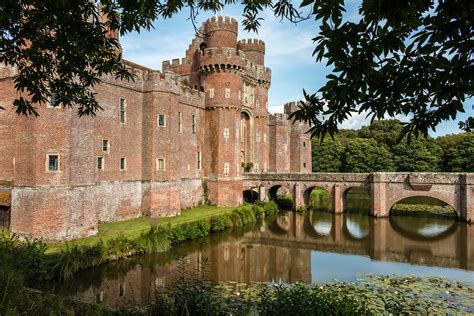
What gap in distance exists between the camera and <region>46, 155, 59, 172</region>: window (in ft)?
54.1

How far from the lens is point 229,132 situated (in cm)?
2961

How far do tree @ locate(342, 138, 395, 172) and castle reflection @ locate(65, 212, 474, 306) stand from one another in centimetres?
2174

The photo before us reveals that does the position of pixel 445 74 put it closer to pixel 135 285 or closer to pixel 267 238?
pixel 135 285

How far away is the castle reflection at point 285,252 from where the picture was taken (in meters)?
13.3

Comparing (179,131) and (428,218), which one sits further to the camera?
(428,218)

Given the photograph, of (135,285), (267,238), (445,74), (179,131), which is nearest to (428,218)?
(267,238)

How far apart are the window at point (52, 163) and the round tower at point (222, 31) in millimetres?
16900

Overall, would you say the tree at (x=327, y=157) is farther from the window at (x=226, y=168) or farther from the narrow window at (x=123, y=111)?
the narrow window at (x=123, y=111)

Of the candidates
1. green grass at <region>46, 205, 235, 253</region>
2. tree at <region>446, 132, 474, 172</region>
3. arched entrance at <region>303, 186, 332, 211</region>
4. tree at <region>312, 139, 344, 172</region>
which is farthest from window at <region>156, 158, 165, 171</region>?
tree at <region>446, 132, 474, 172</region>

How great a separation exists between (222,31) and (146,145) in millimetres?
12015

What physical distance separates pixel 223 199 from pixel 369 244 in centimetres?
1210

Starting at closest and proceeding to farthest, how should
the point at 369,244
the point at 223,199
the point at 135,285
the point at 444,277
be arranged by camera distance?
the point at 135,285, the point at 444,277, the point at 369,244, the point at 223,199

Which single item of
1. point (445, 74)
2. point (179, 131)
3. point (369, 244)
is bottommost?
point (369, 244)

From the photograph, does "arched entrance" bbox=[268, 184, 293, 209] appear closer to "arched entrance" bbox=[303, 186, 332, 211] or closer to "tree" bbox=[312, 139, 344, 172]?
"arched entrance" bbox=[303, 186, 332, 211]
